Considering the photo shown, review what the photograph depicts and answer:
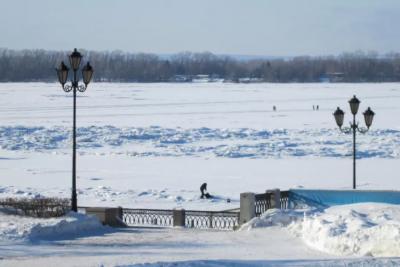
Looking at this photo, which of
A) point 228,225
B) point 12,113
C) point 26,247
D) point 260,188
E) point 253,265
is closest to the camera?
point 253,265

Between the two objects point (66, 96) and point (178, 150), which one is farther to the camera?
point (66, 96)

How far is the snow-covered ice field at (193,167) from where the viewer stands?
42.7 ft

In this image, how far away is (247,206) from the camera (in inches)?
677

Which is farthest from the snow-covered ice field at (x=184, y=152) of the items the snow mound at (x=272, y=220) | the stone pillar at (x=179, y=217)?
the snow mound at (x=272, y=220)

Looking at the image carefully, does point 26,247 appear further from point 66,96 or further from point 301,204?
point 66,96

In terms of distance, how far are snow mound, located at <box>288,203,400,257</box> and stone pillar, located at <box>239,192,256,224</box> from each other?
183 cm

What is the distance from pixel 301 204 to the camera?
1912 centimetres

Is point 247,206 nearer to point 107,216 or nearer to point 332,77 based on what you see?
point 107,216

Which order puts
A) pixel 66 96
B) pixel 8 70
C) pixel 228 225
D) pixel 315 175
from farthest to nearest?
1. pixel 8 70
2. pixel 66 96
3. pixel 315 175
4. pixel 228 225

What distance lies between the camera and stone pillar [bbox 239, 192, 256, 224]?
17.1 meters

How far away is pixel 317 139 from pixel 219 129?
790 cm

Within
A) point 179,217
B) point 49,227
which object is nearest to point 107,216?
point 179,217

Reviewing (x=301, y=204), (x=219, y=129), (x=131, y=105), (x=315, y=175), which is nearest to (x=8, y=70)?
(x=131, y=105)

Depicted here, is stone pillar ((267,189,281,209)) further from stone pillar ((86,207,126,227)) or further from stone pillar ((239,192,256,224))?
stone pillar ((86,207,126,227))
